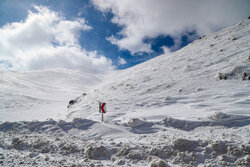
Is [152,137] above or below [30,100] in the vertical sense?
below

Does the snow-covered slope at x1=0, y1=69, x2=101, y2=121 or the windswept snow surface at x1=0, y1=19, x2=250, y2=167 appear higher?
the snow-covered slope at x1=0, y1=69, x2=101, y2=121

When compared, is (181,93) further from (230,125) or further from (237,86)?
(230,125)

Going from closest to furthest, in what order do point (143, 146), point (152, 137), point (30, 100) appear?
point (143, 146) < point (152, 137) < point (30, 100)

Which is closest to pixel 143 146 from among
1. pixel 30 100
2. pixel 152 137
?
pixel 152 137

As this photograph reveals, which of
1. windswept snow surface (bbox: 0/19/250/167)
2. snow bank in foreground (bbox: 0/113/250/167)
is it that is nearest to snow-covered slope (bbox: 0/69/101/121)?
windswept snow surface (bbox: 0/19/250/167)

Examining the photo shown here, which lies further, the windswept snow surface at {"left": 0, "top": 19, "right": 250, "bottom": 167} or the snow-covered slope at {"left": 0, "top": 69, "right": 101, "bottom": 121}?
the snow-covered slope at {"left": 0, "top": 69, "right": 101, "bottom": 121}

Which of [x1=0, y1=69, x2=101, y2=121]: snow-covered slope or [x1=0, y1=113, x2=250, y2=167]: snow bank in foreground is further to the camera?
[x1=0, y1=69, x2=101, y2=121]: snow-covered slope

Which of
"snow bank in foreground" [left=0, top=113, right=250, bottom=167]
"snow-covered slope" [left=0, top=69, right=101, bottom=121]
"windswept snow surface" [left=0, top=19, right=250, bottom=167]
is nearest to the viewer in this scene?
"snow bank in foreground" [left=0, top=113, right=250, bottom=167]

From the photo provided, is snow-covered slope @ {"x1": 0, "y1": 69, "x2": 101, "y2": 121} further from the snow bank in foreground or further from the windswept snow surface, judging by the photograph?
the snow bank in foreground

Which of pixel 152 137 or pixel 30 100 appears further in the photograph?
pixel 30 100

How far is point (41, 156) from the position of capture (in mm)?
4809

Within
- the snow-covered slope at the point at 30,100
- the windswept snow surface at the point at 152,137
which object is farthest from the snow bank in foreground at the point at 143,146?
the snow-covered slope at the point at 30,100

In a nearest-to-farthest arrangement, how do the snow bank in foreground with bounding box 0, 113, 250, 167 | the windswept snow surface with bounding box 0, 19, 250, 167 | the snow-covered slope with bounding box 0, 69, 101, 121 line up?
the snow bank in foreground with bounding box 0, 113, 250, 167 < the windswept snow surface with bounding box 0, 19, 250, 167 < the snow-covered slope with bounding box 0, 69, 101, 121

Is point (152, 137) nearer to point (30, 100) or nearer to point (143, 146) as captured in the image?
point (143, 146)
